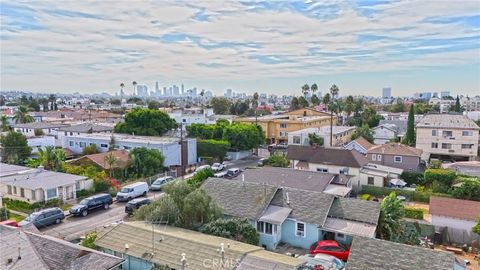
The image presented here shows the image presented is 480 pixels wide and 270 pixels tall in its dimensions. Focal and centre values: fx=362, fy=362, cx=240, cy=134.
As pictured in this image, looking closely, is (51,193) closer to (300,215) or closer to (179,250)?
(179,250)

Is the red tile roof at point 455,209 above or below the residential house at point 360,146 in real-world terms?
below

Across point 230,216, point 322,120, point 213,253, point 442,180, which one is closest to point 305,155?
point 442,180

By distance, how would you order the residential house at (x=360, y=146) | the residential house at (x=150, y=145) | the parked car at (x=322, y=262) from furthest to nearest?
the residential house at (x=360, y=146) < the residential house at (x=150, y=145) < the parked car at (x=322, y=262)

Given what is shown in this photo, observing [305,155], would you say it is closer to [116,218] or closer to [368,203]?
[368,203]

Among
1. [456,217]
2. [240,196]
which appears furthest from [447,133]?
[240,196]

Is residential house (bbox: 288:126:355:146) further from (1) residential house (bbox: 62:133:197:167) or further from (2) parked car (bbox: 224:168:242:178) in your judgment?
(2) parked car (bbox: 224:168:242:178)

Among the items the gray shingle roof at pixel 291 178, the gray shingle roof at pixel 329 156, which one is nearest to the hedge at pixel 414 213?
the gray shingle roof at pixel 291 178

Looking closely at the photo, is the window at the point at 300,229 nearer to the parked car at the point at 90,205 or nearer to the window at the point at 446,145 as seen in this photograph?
the parked car at the point at 90,205
